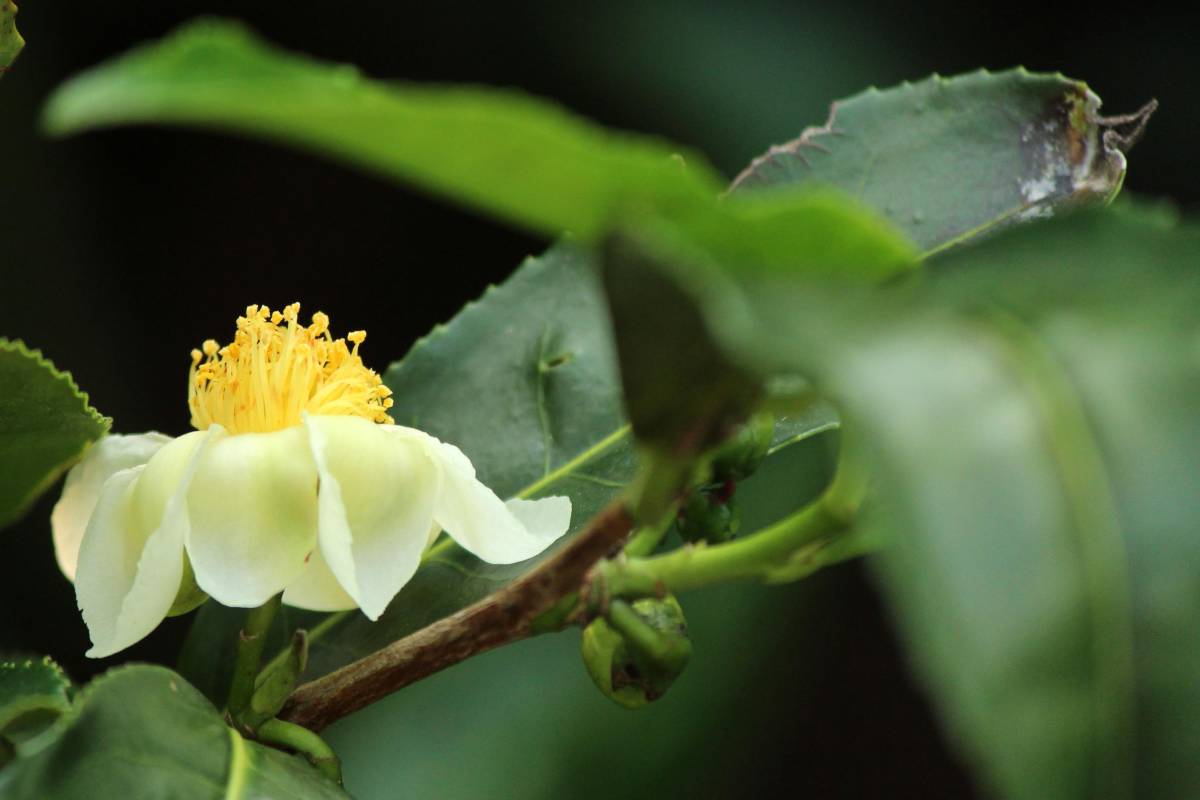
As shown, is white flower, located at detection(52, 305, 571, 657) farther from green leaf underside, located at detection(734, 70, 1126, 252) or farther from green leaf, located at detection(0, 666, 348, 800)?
green leaf underside, located at detection(734, 70, 1126, 252)

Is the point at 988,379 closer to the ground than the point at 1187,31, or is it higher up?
closer to the ground

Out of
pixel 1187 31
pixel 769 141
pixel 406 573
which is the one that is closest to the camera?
pixel 406 573

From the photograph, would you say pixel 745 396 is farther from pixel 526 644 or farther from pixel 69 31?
pixel 69 31

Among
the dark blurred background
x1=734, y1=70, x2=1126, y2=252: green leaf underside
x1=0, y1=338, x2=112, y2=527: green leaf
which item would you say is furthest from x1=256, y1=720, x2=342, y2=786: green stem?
the dark blurred background

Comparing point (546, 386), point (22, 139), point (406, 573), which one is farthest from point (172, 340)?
point (406, 573)

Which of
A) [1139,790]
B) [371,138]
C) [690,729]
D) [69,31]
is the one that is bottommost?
[690,729]

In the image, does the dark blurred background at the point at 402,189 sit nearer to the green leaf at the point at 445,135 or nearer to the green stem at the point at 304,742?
the green stem at the point at 304,742

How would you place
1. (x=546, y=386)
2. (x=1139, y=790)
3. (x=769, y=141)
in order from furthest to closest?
(x=769, y=141), (x=546, y=386), (x=1139, y=790)
